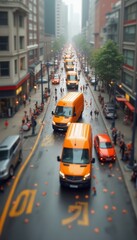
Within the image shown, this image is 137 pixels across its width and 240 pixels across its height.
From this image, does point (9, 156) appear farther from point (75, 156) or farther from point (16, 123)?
point (16, 123)

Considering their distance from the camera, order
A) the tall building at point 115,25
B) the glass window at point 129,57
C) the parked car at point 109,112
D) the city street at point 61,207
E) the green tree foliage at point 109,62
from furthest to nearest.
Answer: the tall building at point 115,25 < the green tree foliage at point 109,62 < the glass window at point 129,57 < the parked car at point 109,112 < the city street at point 61,207

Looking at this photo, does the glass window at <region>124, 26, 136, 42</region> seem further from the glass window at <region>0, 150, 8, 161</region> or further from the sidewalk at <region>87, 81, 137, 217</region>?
the glass window at <region>0, 150, 8, 161</region>

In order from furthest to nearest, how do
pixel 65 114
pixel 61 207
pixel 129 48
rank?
1. pixel 129 48
2. pixel 65 114
3. pixel 61 207

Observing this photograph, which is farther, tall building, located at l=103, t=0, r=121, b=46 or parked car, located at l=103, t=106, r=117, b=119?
tall building, located at l=103, t=0, r=121, b=46

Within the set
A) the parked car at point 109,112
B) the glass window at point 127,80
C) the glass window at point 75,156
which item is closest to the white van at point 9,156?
the glass window at point 75,156

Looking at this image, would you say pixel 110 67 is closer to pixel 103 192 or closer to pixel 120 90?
pixel 120 90

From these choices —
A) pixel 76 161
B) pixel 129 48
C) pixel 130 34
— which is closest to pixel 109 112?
pixel 129 48

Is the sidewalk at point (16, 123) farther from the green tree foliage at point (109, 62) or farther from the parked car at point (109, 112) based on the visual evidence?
the green tree foliage at point (109, 62)

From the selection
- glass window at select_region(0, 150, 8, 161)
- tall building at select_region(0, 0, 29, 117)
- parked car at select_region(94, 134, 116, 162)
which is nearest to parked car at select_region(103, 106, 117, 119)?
tall building at select_region(0, 0, 29, 117)
